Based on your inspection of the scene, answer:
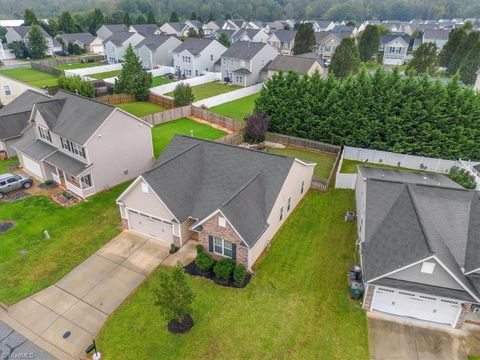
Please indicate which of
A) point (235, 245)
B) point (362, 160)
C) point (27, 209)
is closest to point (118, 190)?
point (27, 209)

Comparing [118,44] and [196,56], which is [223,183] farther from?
[118,44]

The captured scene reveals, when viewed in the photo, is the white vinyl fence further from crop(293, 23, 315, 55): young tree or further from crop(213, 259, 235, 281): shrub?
crop(213, 259, 235, 281): shrub

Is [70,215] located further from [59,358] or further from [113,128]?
[59,358]

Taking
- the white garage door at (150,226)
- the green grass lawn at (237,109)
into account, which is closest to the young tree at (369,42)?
the green grass lawn at (237,109)

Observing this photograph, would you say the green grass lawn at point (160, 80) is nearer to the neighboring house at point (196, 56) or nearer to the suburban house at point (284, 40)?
the neighboring house at point (196, 56)

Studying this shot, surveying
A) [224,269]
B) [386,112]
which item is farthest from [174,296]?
[386,112]

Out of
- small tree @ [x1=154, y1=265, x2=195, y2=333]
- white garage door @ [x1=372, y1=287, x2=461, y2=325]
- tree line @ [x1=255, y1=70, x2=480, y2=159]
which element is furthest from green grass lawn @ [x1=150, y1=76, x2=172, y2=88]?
white garage door @ [x1=372, y1=287, x2=461, y2=325]

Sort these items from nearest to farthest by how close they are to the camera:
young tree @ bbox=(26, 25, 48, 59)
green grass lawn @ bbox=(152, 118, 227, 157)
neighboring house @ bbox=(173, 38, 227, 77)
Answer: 1. green grass lawn @ bbox=(152, 118, 227, 157)
2. neighboring house @ bbox=(173, 38, 227, 77)
3. young tree @ bbox=(26, 25, 48, 59)
